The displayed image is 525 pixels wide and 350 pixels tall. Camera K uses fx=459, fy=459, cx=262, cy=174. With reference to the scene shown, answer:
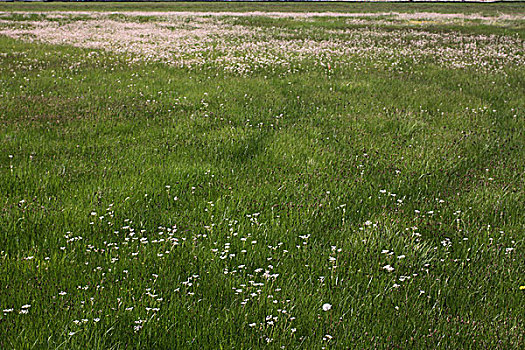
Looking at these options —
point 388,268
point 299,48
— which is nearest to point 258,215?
point 388,268

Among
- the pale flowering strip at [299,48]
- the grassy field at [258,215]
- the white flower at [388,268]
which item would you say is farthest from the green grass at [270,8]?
the white flower at [388,268]

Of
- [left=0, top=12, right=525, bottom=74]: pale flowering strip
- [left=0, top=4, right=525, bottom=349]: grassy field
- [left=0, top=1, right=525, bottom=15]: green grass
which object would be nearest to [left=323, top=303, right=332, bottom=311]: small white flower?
[left=0, top=4, right=525, bottom=349]: grassy field

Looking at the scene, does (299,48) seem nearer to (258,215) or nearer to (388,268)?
(258,215)

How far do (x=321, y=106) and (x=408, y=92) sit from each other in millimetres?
2972

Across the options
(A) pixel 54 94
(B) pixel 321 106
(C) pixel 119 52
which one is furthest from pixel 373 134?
(C) pixel 119 52

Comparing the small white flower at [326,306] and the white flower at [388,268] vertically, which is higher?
the white flower at [388,268]

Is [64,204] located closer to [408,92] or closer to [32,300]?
[32,300]

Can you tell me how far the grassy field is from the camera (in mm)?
3605

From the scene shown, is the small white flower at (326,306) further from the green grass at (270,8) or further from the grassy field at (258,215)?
the green grass at (270,8)

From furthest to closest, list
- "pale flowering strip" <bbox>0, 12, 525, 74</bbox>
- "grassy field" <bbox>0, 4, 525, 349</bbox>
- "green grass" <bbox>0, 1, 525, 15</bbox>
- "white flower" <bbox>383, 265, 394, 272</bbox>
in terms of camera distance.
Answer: "green grass" <bbox>0, 1, 525, 15</bbox>, "pale flowering strip" <bbox>0, 12, 525, 74</bbox>, "white flower" <bbox>383, 265, 394, 272</bbox>, "grassy field" <bbox>0, 4, 525, 349</bbox>

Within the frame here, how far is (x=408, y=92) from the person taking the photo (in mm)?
11836

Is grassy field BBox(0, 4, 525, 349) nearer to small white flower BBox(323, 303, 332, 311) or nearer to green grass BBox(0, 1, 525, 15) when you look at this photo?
small white flower BBox(323, 303, 332, 311)

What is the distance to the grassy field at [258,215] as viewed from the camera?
11.8ft

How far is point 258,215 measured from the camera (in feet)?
17.7
